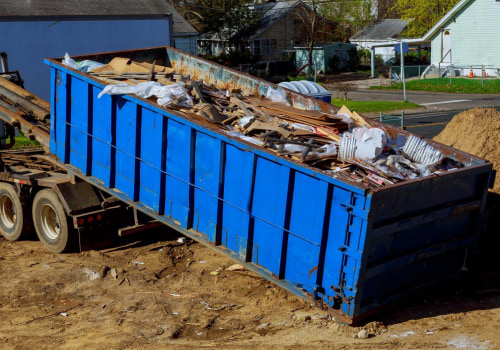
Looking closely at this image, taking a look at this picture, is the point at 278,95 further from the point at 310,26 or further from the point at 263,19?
the point at 310,26

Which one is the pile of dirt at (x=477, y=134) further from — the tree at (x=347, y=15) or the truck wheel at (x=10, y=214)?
the tree at (x=347, y=15)

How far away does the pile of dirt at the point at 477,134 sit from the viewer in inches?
454

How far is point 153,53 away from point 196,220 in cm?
534

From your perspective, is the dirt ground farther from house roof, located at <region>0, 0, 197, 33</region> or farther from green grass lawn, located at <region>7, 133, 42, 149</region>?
house roof, located at <region>0, 0, 197, 33</region>

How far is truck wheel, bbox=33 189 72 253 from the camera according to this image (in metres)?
10.7

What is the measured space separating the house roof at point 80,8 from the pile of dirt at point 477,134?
16967mm

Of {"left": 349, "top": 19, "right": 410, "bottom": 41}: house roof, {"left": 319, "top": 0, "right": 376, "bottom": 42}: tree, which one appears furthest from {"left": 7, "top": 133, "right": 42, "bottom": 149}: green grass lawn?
{"left": 319, "top": 0, "right": 376, "bottom": 42}: tree

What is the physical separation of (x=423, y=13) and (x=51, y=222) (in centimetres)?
4976

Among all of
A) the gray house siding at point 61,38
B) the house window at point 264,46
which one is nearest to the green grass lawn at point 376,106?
the gray house siding at point 61,38

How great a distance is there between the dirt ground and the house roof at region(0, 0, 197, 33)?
610 inches

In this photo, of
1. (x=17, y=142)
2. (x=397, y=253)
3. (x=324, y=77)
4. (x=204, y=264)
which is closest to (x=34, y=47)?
(x=17, y=142)

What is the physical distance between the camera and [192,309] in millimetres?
8414

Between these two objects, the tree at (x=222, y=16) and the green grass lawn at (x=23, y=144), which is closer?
the green grass lawn at (x=23, y=144)

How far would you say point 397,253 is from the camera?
25.0ft
